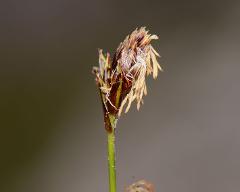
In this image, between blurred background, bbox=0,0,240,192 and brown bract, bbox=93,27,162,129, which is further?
blurred background, bbox=0,0,240,192

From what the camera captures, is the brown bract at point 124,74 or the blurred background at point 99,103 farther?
the blurred background at point 99,103

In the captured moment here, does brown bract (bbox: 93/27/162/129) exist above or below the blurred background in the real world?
below

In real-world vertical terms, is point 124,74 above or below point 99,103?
below

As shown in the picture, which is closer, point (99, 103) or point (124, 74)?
point (124, 74)
